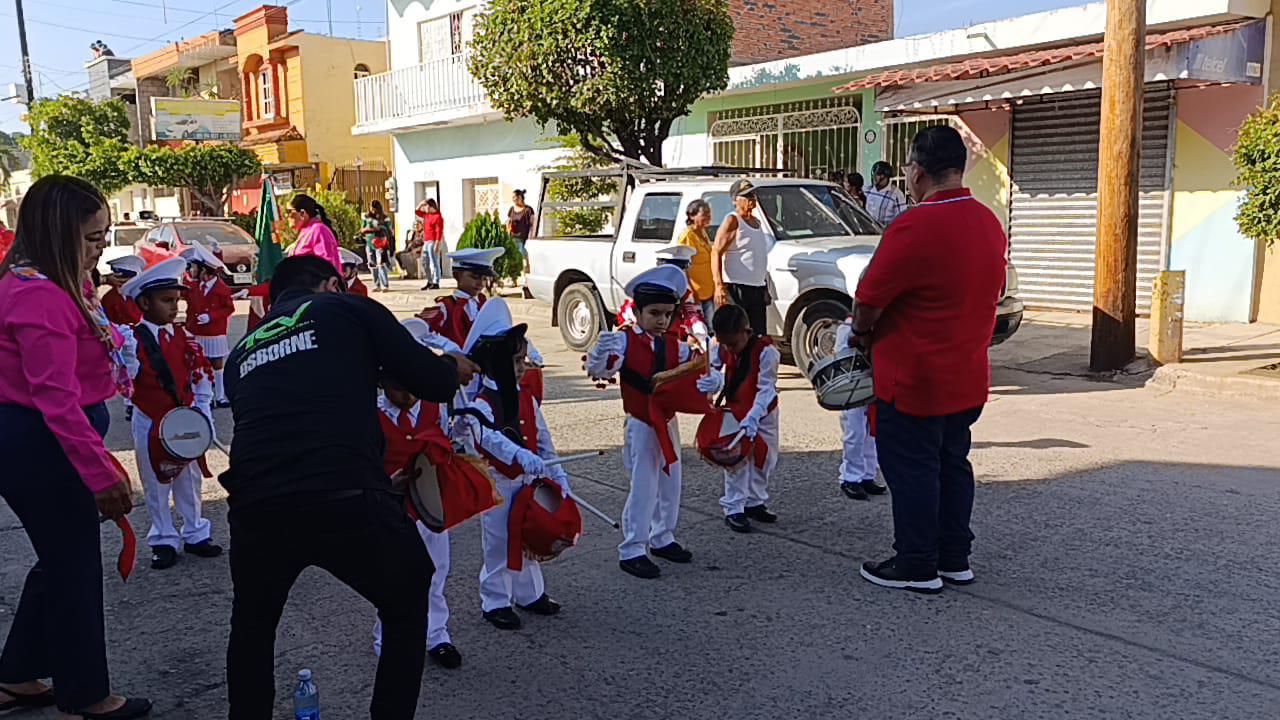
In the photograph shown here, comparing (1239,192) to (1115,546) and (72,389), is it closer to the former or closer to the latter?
(1115,546)

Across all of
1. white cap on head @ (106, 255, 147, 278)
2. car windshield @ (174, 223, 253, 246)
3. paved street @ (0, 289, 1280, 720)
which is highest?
car windshield @ (174, 223, 253, 246)

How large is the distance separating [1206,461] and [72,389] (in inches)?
264

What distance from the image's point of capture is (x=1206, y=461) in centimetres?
696

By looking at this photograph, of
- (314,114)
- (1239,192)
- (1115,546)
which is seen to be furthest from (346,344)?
(314,114)

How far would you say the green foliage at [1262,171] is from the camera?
8898 millimetres

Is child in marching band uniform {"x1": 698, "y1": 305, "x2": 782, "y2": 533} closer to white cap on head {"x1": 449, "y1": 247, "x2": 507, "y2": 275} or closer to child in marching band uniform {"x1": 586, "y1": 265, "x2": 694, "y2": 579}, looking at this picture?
child in marching band uniform {"x1": 586, "y1": 265, "x2": 694, "y2": 579}

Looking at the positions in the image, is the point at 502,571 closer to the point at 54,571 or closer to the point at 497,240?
the point at 54,571

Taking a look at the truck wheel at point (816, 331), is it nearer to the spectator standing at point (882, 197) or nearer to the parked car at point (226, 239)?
the spectator standing at point (882, 197)

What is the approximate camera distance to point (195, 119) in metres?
33.1

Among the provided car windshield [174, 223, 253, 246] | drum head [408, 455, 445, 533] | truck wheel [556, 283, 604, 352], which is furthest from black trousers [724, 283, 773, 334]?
car windshield [174, 223, 253, 246]

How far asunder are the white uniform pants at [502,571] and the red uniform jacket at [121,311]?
10.3 ft

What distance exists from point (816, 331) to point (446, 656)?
6271 millimetres

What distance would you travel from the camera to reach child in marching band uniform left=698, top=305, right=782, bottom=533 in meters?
5.49

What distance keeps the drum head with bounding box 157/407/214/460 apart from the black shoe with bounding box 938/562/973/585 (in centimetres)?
354
